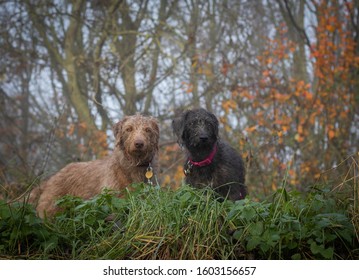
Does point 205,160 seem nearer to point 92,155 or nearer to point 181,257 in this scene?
point 181,257

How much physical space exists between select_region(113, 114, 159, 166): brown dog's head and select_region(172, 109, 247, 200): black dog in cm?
28

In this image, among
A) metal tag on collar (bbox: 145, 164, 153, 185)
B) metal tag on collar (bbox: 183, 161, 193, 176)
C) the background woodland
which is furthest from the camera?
the background woodland

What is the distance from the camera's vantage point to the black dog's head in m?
6.25

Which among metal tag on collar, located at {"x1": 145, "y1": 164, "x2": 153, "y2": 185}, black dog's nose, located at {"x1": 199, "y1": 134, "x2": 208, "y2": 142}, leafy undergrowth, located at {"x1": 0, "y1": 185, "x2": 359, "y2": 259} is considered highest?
black dog's nose, located at {"x1": 199, "y1": 134, "x2": 208, "y2": 142}

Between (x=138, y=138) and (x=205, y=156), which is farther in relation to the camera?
(x=205, y=156)

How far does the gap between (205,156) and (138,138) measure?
0.78 m

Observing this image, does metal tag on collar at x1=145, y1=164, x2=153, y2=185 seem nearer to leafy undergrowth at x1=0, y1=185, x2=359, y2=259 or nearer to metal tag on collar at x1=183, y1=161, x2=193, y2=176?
metal tag on collar at x1=183, y1=161, x2=193, y2=176

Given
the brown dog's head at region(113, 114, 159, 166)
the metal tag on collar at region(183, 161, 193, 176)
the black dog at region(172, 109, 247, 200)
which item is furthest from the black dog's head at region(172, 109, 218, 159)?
the brown dog's head at region(113, 114, 159, 166)

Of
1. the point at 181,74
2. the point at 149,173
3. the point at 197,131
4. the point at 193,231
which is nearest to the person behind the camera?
the point at 193,231

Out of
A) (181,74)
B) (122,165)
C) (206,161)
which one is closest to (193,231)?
(206,161)

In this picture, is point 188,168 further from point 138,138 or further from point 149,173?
point 138,138

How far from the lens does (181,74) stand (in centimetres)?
1195

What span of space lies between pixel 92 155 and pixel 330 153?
4993 millimetres
